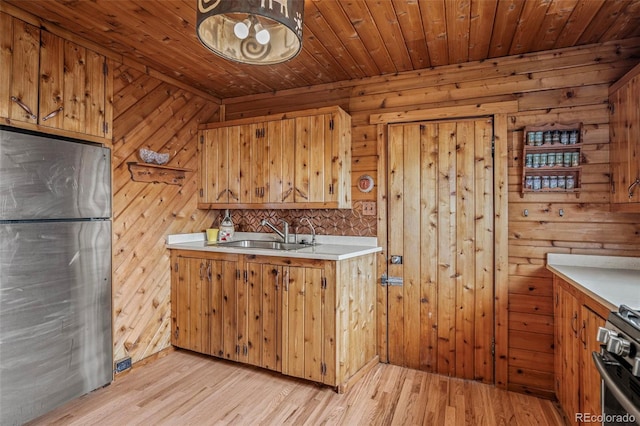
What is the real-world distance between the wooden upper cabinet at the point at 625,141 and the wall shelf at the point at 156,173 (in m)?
3.35

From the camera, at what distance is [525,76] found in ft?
8.83

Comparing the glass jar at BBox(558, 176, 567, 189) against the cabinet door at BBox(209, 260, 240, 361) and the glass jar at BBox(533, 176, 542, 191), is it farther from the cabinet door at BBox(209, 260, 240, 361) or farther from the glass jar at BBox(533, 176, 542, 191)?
the cabinet door at BBox(209, 260, 240, 361)

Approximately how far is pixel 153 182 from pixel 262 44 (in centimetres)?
182

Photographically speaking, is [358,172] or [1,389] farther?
[358,172]

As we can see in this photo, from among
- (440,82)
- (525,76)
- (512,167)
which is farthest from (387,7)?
(512,167)

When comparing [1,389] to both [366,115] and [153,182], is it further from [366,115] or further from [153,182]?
[366,115]

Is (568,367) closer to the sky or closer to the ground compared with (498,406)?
closer to the sky

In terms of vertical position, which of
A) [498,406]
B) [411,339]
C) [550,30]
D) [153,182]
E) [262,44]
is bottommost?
[498,406]

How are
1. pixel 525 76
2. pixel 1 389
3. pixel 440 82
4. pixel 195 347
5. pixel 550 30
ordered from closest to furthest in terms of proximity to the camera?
pixel 1 389
pixel 550 30
pixel 525 76
pixel 440 82
pixel 195 347

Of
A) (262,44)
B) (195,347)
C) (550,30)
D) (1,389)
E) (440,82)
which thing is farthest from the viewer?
(195,347)

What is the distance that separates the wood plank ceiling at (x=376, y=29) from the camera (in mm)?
2107

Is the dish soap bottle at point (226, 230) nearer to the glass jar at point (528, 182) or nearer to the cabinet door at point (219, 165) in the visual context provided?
the cabinet door at point (219, 165)

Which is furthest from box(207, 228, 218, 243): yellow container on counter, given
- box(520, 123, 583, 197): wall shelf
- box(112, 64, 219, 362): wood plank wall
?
box(520, 123, 583, 197): wall shelf

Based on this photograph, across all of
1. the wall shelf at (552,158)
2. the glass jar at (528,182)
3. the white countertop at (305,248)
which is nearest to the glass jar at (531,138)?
the wall shelf at (552,158)
